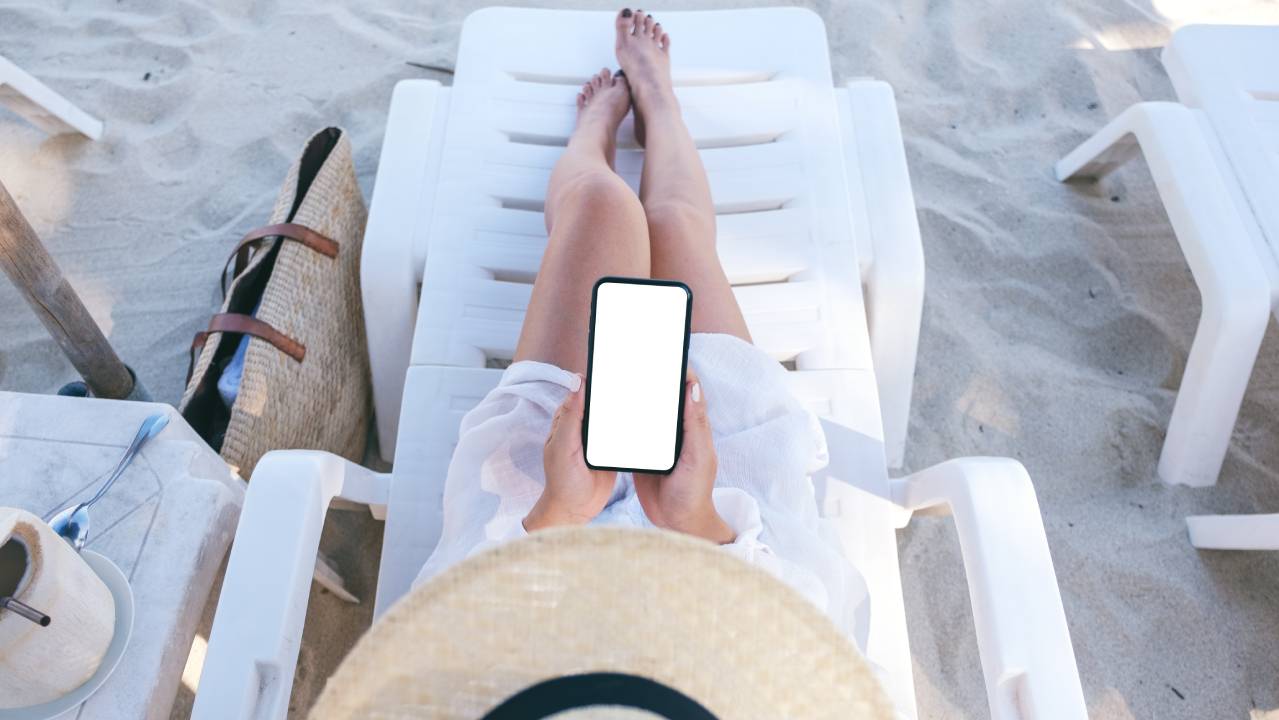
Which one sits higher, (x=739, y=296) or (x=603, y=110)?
(x=603, y=110)

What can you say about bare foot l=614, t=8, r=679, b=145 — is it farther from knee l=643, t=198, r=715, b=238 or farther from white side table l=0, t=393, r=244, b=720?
white side table l=0, t=393, r=244, b=720

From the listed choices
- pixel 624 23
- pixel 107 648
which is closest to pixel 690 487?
pixel 107 648

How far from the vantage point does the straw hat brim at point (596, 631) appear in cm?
68

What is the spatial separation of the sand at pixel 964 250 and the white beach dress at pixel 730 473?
1.82 ft

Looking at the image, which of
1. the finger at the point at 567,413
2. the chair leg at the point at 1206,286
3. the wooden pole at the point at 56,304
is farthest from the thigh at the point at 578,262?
the chair leg at the point at 1206,286

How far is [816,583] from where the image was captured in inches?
43.8

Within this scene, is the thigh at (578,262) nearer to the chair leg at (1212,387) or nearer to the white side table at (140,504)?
the white side table at (140,504)

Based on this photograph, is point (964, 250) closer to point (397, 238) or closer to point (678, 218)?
point (678, 218)

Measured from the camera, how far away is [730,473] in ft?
4.00

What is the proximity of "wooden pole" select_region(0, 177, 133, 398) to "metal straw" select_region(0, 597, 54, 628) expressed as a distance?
78 centimetres

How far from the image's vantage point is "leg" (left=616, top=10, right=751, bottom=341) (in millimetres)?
1374

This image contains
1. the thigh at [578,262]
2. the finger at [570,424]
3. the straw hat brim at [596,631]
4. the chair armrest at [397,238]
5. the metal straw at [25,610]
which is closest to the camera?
the straw hat brim at [596,631]

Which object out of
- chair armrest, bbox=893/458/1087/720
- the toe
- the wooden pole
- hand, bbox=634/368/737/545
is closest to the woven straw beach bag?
the wooden pole

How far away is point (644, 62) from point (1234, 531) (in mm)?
1332
